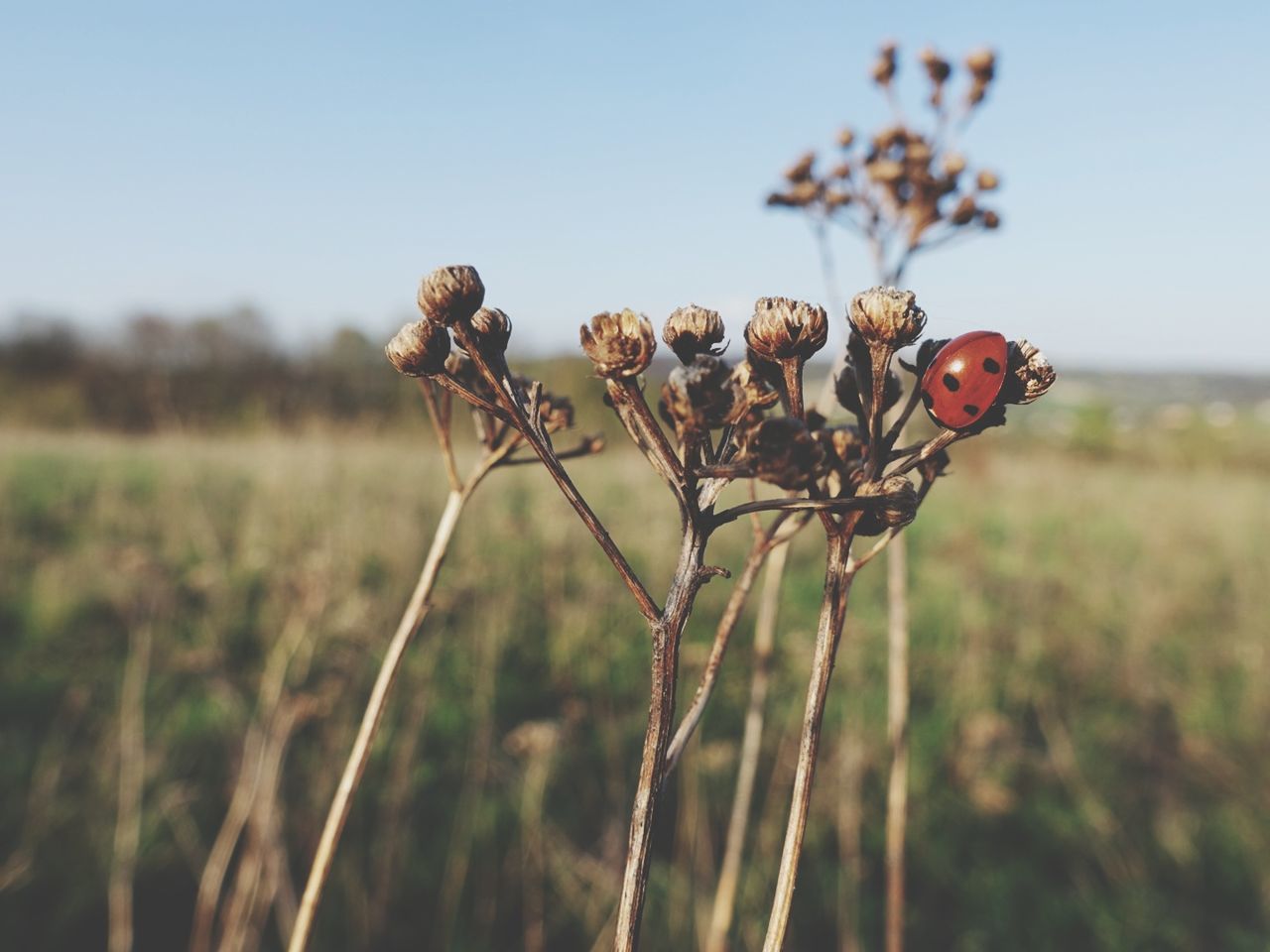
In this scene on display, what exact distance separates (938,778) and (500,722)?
224 cm

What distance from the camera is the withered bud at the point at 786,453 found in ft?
2.17

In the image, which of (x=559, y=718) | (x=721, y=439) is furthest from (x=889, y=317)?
(x=559, y=718)

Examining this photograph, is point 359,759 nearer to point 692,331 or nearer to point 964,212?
point 692,331

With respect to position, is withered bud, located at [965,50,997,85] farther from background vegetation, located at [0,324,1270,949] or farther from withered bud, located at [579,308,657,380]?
withered bud, located at [579,308,657,380]

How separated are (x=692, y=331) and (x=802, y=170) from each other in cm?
175

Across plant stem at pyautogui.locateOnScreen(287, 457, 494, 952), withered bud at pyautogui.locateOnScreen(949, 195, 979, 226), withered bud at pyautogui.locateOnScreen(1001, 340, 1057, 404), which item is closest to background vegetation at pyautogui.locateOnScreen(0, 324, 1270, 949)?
plant stem at pyautogui.locateOnScreen(287, 457, 494, 952)

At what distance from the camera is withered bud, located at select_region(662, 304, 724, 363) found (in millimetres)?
831

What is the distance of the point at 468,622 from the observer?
5.41 meters

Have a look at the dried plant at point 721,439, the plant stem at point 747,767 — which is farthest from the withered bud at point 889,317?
the plant stem at point 747,767

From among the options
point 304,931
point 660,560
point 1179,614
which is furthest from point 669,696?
point 1179,614

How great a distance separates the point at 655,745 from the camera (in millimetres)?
558

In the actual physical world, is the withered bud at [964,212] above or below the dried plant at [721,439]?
above

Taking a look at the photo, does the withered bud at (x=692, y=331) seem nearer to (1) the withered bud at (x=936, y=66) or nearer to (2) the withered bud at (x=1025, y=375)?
(2) the withered bud at (x=1025, y=375)

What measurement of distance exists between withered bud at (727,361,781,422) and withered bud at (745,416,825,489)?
84 millimetres
